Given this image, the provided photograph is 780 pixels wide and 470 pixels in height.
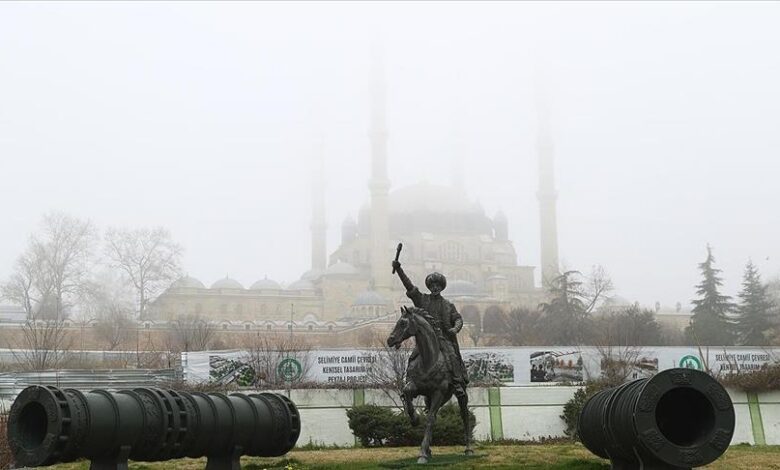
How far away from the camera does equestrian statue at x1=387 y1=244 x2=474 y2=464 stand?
42.1ft

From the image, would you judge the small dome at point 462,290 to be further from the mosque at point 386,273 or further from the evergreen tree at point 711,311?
the evergreen tree at point 711,311

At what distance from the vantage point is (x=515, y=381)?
106ft

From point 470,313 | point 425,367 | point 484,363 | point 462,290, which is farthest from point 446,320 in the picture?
point 462,290

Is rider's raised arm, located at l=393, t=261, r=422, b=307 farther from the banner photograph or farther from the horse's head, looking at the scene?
the banner photograph

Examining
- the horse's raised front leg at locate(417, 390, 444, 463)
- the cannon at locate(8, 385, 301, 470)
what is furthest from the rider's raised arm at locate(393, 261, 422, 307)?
the cannon at locate(8, 385, 301, 470)

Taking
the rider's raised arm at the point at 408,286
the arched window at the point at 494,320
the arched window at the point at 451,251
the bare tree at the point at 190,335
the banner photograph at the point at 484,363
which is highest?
the arched window at the point at 451,251

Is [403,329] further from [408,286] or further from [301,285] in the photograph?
[301,285]

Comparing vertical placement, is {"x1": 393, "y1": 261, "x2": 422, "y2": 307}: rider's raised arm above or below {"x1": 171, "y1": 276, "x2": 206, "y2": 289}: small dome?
below

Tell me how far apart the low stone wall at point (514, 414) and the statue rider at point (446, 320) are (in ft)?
25.1

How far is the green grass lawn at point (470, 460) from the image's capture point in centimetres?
1202

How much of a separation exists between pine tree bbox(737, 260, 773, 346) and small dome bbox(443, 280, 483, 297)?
37.3 meters

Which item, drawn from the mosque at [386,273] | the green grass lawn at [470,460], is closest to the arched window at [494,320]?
the mosque at [386,273]

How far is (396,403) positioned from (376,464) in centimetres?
1146

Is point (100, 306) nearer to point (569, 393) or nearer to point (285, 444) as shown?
point (569, 393)
